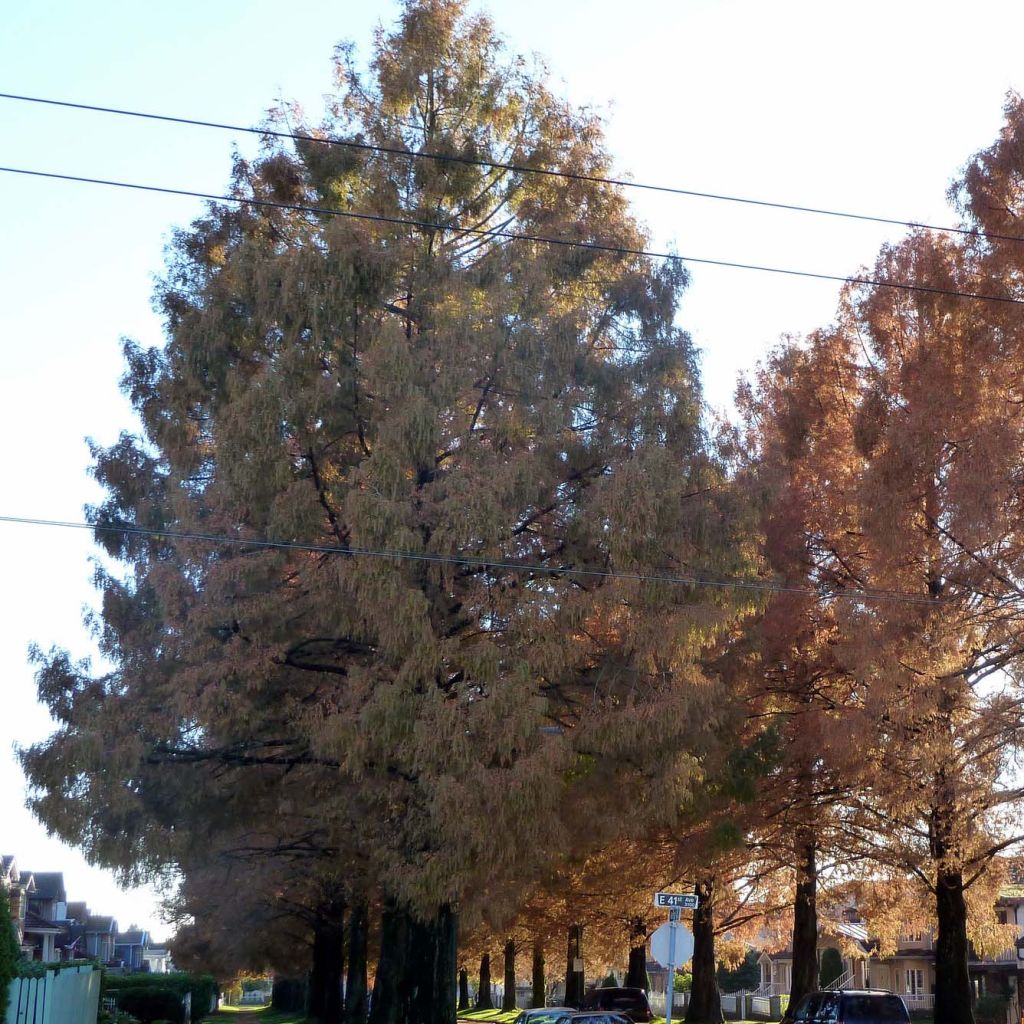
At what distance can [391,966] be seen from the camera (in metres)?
23.9

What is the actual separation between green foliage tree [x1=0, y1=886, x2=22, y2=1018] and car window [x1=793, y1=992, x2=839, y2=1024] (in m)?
12.8

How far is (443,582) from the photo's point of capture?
1892cm

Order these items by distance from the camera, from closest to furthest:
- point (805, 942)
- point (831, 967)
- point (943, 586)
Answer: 1. point (943, 586)
2. point (805, 942)
3. point (831, 967)

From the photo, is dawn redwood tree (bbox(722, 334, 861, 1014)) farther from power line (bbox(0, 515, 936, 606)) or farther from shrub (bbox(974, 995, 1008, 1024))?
shrub (bbox(974, 995, 1008, 1024))

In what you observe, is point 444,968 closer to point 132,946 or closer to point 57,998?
point 57,998

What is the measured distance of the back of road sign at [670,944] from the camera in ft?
51.1

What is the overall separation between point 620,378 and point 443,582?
4.45 m

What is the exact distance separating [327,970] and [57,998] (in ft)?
70.3

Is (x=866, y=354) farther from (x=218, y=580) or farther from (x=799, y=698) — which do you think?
(x=218, y=580)

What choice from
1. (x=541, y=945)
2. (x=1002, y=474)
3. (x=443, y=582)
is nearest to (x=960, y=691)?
(x=1002, y=474)

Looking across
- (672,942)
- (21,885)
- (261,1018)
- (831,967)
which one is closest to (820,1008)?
(672,942)

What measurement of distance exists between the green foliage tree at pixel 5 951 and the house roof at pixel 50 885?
76908 millimetres

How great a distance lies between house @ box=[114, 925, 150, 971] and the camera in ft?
377

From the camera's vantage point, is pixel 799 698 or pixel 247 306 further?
pixel 799 698
